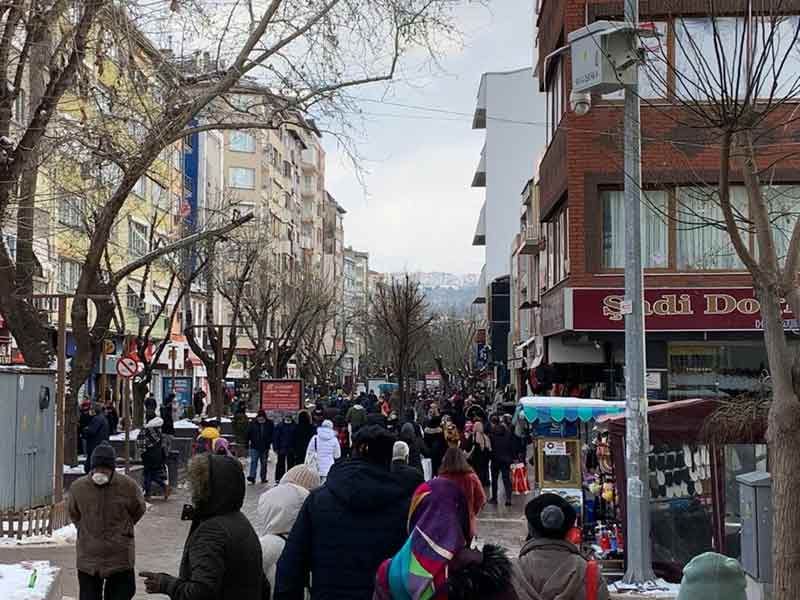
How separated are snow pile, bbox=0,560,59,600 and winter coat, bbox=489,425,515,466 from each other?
12263 millimetres

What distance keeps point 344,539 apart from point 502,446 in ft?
58.4

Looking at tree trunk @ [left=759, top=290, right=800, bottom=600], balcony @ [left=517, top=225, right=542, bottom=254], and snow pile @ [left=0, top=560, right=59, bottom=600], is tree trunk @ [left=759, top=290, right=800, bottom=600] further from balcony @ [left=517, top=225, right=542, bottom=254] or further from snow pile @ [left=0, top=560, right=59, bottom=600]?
balcony @ [left=517, top=225, right=542, bottom=254]

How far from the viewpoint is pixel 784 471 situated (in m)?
8.64

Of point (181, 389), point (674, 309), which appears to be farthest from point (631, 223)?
point (181, 389)

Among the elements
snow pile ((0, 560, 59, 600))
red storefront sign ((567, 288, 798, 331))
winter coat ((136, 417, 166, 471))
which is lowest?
snow pile ((0, 560, 59, 600))

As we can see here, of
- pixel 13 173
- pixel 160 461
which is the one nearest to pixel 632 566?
pixel 13 173

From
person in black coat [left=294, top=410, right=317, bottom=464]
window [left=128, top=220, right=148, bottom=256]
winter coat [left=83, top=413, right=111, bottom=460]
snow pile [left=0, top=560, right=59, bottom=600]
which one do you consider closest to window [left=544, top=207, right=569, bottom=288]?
person in black coat [left=294, top=410, right=317, bottom=464]

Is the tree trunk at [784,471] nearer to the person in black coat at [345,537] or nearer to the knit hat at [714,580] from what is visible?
the knit hat at [714,580]

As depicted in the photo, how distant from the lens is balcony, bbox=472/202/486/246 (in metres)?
78.4

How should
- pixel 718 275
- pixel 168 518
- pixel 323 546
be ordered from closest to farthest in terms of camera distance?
pixel 323 546, pixel 168 518, pixel 718 275

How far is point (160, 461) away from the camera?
2317 cm

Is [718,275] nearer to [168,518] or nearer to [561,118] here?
[561,118]

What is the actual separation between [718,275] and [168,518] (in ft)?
39.0

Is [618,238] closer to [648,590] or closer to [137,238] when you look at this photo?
[648,590]
